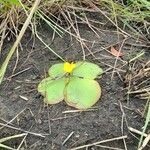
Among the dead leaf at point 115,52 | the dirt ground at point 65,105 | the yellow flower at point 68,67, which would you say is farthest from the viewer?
the dead leaf at point 115,52

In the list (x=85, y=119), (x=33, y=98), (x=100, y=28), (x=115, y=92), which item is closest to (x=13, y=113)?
(x=33, y=98)

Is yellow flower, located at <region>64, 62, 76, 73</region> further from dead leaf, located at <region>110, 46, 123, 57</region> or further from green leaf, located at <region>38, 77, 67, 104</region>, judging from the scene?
dead leaf, located at <region>110, 46, 123, 57</region>

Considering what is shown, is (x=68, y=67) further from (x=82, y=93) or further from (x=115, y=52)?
(x=115, y=52)

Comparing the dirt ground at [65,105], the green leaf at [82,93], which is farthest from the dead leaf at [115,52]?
the green leaf at [82,93]

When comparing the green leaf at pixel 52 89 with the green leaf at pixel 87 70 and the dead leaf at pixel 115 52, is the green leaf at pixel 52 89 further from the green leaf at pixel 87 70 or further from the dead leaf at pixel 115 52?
the dead leaf at pixel 115 52

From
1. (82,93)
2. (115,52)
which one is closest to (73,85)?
(82,93)

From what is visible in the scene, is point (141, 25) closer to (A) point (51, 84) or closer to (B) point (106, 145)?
(A) point (51, 84)
